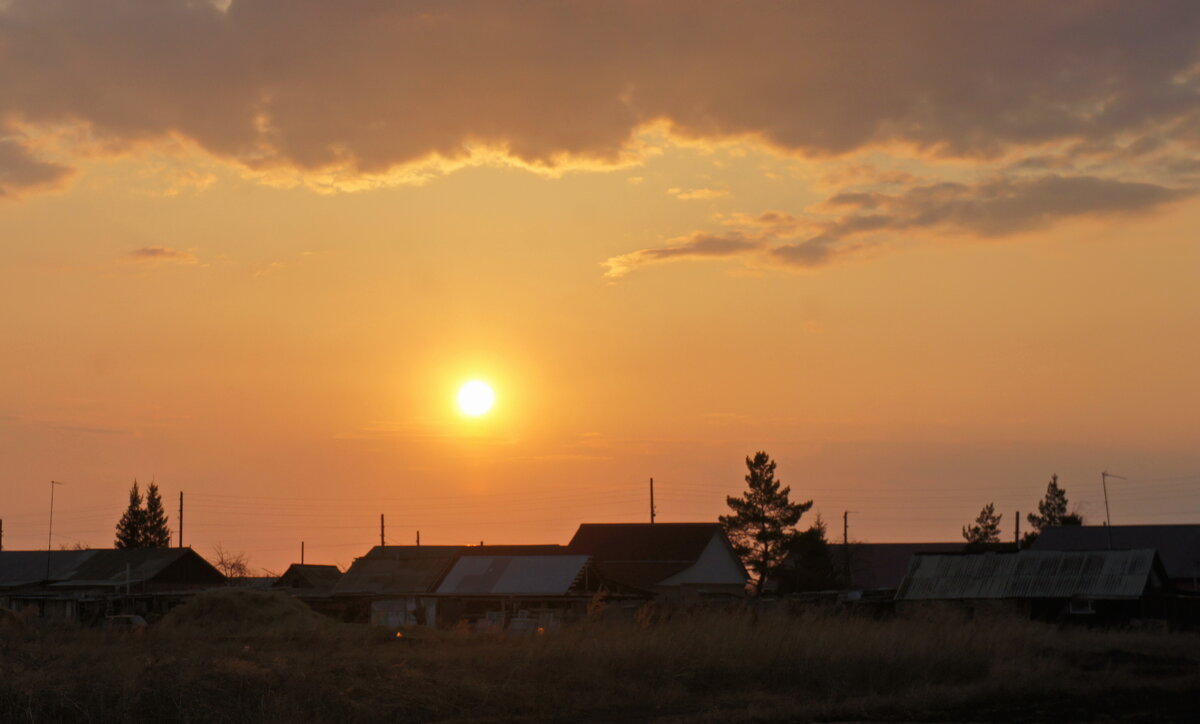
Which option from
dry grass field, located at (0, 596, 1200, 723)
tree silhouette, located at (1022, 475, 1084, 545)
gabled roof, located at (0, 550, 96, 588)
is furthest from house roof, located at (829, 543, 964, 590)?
dry grass field, located at (0, 596, 1200, 723)

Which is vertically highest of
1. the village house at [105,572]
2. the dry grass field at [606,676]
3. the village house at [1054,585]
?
the village house at [105,572]

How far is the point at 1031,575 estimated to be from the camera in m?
54.7

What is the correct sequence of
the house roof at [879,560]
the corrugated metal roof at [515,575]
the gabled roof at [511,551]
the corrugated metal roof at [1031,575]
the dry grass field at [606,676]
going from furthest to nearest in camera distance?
the house roof at [879,560]
the gabled roof at [511,551]
the corrugated metal roof at [1031,575]
the corrugated metal roof at [515,575]
the dry grass field at [606,676]

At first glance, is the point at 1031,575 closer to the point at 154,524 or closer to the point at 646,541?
the point at 646,541

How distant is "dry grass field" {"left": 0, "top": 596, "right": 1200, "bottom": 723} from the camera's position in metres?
21.6

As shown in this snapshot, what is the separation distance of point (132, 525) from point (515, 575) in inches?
2880

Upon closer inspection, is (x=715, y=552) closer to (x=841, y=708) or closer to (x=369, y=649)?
(x=369, y=649)

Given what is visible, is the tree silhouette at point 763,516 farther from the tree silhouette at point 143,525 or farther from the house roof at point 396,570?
the tree silhouette at point 143,525

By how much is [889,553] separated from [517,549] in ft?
181

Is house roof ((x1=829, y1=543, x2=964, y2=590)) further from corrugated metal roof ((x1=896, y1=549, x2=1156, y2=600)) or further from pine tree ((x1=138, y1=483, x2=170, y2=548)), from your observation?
pine tree ((x1=138, y1=483, x2=170, y2=548))

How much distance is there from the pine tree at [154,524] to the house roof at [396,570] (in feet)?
181

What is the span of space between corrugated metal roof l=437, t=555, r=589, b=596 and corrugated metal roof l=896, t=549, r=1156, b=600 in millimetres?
15646

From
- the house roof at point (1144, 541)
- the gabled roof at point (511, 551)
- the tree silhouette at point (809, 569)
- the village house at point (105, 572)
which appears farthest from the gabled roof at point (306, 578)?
the house roof at point (1144, 541)

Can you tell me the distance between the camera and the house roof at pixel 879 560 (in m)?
98.8
